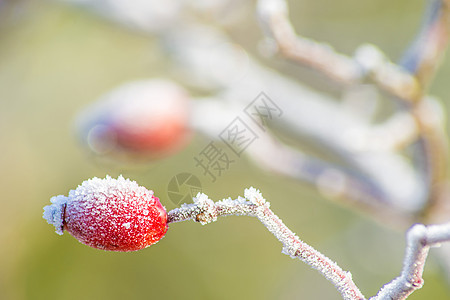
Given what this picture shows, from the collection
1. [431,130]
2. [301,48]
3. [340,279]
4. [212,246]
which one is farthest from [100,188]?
[212,246]

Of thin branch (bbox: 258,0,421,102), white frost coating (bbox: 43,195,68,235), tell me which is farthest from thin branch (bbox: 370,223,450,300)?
thin branch (bbox: 258,0,421,102)

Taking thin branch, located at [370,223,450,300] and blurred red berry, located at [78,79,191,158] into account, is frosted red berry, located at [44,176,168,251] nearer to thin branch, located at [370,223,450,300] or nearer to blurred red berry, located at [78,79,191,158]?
thin branch, located at [370,223,450,300]

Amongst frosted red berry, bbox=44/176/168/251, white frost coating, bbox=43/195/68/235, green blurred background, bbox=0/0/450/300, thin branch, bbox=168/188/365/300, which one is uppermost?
green blurred background, bbox=0/0/450/300

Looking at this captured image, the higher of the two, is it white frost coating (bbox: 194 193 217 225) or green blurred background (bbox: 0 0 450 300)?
green blurred background (bbox: 0 0 450 300)

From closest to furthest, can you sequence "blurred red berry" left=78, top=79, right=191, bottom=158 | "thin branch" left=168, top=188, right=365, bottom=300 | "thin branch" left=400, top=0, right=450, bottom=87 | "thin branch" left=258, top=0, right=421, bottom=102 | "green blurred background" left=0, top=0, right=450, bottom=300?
"thin branch" left=168, top=188, right=365, bottom=300 < "thin branch" left=258, top=0, right=421, bottom=102 < "thin branch" left=400, top=0, right=450, bottom=87 < "blurred red berry" left=78, top=79, right=191, bottom=158 < "green blurred background" left=0, top=0, right=450, bottom=300

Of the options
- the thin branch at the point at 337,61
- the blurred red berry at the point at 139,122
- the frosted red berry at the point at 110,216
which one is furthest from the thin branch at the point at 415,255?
the blurred red berry at the point at 139,122

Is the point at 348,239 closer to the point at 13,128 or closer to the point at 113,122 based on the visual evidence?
the point at 113,122
